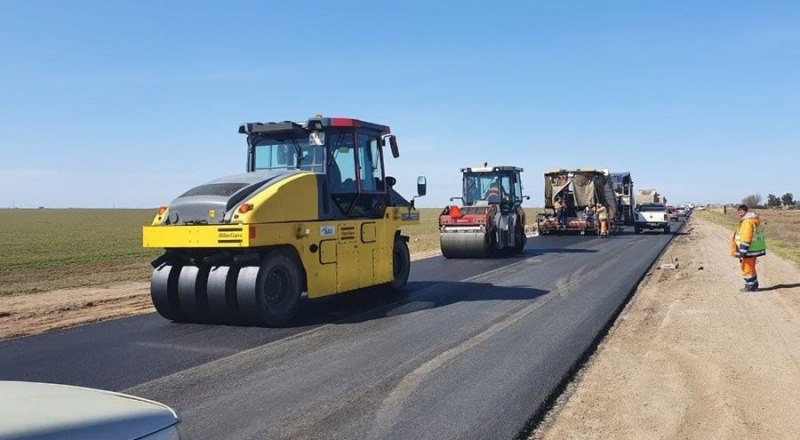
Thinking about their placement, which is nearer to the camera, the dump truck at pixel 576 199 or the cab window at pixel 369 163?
the cab window at pixel 369 163

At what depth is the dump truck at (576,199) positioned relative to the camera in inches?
1177

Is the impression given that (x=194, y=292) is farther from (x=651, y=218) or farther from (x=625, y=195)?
(x=625, y=195)

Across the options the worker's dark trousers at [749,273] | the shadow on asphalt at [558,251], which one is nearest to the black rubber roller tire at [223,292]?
the worker's dark trousers at [749,273]

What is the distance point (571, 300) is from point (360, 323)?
3.73m

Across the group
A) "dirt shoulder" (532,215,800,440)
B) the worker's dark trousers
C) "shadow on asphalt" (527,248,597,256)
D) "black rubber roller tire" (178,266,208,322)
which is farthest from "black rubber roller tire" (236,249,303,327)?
"shadow on asphalt" (527,248,597,256)

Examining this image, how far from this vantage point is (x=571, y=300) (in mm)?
10625

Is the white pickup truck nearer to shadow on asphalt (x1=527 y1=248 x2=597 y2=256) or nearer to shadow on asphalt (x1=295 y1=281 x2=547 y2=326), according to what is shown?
shadow on asphalt (x1=527 y1=248 x2=597 y2=256)

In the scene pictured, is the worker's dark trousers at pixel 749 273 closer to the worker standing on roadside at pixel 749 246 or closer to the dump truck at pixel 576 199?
the worker standing on roadside at pixel 749 246

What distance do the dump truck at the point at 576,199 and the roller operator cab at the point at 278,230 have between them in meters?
20.7

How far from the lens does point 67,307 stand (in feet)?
35.3

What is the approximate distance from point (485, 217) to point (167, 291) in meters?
11.9

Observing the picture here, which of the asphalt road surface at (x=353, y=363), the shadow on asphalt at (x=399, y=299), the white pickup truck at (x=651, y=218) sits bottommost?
the asphalt road surface at (x=353, y=363)

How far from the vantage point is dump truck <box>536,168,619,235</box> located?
98.1 feet

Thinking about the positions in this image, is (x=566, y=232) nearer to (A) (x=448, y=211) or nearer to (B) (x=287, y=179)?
(A) (x=448, y=211)
